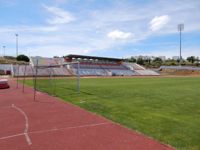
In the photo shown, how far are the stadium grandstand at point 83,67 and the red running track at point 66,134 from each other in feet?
149

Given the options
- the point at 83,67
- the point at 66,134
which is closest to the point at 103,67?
the point at 83,67

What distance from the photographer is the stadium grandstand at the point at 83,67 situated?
206ft

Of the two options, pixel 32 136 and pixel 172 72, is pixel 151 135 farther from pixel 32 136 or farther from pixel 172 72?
pixel 172 72

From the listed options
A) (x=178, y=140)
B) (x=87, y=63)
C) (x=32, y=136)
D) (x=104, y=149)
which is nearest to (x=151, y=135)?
(x=178, y=140)

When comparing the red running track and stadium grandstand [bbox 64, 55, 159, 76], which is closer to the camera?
the red running track

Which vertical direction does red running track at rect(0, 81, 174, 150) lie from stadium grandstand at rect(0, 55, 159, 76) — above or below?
below

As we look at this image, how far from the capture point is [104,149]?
20.4 feet

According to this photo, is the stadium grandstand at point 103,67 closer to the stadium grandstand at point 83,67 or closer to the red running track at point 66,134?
the stadium grandstand at point 83,67

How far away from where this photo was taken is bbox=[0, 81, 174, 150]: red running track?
21.2 feet

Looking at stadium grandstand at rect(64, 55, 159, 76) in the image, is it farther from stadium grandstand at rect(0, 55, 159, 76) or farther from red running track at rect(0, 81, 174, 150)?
red running track at rect(0, 81, 174, 150)

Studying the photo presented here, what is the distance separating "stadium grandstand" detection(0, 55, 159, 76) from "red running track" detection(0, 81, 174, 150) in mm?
45470

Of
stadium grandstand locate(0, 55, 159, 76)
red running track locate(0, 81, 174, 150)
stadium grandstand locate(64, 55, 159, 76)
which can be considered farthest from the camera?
stadium grandstand locate(64, 55, 159, 76)

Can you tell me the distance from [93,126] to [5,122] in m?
3.67

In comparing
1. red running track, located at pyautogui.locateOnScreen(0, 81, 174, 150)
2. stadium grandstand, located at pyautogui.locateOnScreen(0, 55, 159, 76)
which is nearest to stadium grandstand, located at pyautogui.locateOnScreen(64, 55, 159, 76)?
stadium grandstand, located at pyautogui.locateOnScreen(0, 55, 159, 76)
